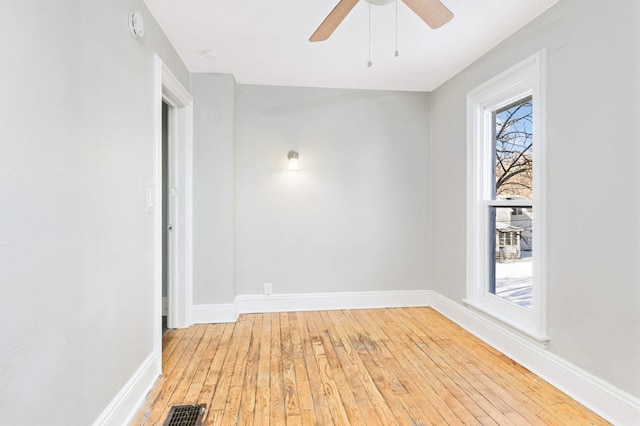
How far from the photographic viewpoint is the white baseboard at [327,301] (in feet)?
11.8

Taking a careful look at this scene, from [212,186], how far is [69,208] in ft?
6.41

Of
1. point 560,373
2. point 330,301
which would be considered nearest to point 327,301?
point 330,301

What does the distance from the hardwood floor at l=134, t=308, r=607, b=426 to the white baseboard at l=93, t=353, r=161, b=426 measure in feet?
0.18

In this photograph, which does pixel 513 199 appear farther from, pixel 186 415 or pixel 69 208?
pixel 69 208

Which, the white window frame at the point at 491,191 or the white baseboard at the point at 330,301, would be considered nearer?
the white window frame at the point at 491,191

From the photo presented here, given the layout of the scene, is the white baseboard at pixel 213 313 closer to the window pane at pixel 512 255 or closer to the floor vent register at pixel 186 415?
the floor vent register at pixel 186 415

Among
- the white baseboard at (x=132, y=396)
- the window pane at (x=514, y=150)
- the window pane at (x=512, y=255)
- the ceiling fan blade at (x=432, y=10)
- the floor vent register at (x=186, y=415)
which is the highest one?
the ceiling fan blade at (x=432, y=10)

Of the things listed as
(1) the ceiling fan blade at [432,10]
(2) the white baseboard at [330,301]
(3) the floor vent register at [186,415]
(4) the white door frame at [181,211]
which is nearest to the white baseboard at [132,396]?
(3) the floor vent register at [186,415]

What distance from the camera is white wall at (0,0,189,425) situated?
1.06 m

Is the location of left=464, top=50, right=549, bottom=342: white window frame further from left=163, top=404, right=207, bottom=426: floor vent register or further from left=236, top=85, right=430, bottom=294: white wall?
left=163, top=404, right=207, bottom=426: floor vent register

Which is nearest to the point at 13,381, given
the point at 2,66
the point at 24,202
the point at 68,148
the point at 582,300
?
the point at 24,202

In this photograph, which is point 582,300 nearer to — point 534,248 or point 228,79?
point 534,248

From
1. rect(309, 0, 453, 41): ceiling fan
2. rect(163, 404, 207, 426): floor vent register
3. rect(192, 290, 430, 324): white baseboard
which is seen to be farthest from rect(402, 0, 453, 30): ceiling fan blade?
rect(192, 290, 430, 324): white baseboard

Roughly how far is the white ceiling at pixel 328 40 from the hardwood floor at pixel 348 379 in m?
2.42
